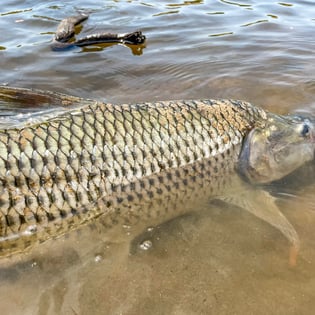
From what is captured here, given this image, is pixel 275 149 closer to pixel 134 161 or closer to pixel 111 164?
pixel 134 161

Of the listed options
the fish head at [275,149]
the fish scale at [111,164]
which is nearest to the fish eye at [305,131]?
the fish head at [275,149]

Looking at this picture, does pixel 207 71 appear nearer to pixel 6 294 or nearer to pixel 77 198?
pixel 77 198

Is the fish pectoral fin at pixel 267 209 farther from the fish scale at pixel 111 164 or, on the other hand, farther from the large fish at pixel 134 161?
the fish scale at pixel 111 164

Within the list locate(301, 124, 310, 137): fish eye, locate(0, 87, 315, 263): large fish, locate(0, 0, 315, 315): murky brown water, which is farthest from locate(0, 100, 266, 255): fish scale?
locate(301, 124, 310, 137): fish eye

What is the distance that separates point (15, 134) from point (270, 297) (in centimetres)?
170

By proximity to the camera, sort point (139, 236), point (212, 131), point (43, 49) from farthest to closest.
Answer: point (43, 49), point (212, 131), point (139, 236)

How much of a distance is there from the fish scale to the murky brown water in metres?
0.18

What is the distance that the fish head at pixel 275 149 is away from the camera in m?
3.48

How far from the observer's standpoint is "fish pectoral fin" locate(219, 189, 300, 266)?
9.45ft

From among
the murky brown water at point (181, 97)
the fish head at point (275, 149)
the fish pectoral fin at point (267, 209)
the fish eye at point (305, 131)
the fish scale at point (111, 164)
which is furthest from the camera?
the fish eye at point (305, 131)

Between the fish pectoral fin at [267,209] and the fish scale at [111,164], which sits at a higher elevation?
the fish scale at [111,164]

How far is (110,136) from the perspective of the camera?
3.00 m

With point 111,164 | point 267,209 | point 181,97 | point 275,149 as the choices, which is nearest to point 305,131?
point 275,149

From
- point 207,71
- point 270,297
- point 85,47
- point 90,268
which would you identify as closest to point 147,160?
point 90,268
